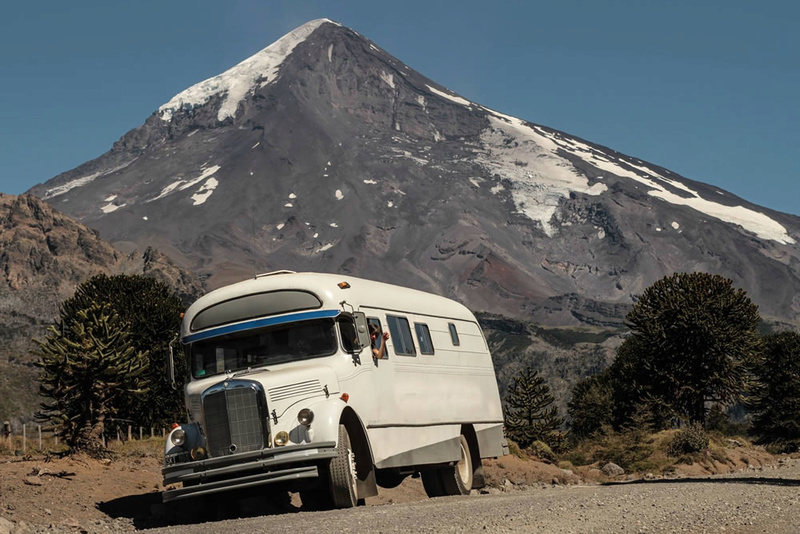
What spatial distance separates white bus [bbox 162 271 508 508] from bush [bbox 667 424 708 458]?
23785 mm

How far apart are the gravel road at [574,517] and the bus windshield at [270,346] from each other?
294 centimetres

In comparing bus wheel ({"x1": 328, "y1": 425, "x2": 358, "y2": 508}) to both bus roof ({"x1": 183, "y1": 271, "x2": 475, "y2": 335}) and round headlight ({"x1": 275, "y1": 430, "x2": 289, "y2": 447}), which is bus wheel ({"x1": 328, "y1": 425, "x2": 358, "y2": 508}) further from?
bus roof ({"x1": 183, "y1": 271, "x2": 475, "y2": 335})

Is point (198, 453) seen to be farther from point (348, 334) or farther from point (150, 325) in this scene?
point (150, 325)

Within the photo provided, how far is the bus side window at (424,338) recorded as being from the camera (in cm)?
2173

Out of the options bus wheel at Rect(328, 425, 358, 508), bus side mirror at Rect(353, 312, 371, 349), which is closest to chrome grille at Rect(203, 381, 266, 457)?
bus wheel at Rect(328, 425, 358, 508)

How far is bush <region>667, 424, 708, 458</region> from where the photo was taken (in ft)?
141

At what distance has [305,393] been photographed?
57.2 feet

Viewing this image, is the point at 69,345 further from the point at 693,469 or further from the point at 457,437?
the point at 693,469

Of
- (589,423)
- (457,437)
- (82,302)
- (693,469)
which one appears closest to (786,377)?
(589,423)

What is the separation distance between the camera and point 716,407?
2367 inches

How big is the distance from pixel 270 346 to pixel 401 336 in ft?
11.1

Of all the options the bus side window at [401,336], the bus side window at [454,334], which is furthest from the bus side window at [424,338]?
the bus side window at [454,334]

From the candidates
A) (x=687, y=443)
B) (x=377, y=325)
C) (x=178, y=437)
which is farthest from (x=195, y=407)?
(x=687, y=443)

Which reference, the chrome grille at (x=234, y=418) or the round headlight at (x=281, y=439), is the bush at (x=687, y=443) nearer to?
the round headlight at (x=281, y=439)
